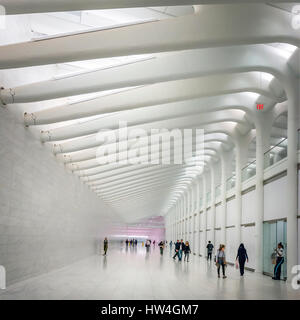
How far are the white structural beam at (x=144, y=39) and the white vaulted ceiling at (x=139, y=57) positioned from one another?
2cm

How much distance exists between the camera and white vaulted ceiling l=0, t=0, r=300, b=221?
10.2 meters

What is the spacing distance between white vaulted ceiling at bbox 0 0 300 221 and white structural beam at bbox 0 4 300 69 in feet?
0.08

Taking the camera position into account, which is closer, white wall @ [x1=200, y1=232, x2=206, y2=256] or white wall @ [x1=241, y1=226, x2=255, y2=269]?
white wall @ [x1=241, y1=226, x2=255, y2=269]

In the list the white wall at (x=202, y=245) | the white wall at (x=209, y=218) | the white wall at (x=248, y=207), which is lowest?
the white wall at (x=202, y=245)

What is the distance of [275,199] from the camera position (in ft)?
57.4

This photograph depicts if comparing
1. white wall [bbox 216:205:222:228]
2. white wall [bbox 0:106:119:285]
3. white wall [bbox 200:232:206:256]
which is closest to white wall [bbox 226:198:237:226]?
white wall [bbox 216:205:222:228]

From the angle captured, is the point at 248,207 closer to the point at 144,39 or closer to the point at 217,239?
the point at 217,239

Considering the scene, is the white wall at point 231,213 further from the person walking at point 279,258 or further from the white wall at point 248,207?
the person walking at point 279,258

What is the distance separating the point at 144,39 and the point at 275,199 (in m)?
10.1

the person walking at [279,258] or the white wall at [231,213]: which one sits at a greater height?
the white wall at [231,213]

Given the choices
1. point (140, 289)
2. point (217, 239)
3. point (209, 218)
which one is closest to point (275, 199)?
point (140, 289)

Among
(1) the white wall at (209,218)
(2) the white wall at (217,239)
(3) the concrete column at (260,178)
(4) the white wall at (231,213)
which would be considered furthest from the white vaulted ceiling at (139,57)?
(1) the white wall at (209,218)

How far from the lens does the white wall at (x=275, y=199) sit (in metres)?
16.4

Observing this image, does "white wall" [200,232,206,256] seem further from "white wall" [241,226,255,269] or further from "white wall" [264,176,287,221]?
"white wall" [264,176,287,221]
